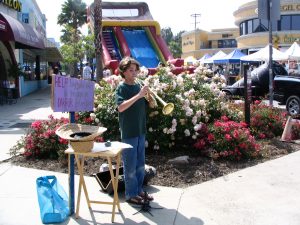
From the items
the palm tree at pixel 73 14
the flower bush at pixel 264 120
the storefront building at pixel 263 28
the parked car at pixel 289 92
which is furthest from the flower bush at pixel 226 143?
the palm tree at pixel 73 14

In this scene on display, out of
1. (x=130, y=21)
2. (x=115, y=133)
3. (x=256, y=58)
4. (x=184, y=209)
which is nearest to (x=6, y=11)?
(x=130, y=21)

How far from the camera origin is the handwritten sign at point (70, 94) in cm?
430

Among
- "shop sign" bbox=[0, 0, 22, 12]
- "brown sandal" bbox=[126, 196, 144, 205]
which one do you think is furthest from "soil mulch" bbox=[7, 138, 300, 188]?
"shop sign" bbox=[0, 0, 22, 12]

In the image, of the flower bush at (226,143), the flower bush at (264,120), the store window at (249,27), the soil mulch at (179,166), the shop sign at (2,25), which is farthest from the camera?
the store window at (249,27)

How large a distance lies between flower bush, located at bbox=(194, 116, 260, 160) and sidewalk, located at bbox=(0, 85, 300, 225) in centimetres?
43

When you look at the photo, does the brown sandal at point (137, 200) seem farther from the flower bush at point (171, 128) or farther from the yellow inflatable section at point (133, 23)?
the yellow inflatable section at point (133, 23)

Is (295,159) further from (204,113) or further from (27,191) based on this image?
(27,191)

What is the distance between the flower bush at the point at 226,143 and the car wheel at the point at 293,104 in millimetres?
6847

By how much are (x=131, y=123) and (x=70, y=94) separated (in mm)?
734

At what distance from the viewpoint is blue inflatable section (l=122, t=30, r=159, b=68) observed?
61.6 feet

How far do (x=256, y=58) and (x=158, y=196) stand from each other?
18844mm

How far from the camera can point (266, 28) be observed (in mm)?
43719

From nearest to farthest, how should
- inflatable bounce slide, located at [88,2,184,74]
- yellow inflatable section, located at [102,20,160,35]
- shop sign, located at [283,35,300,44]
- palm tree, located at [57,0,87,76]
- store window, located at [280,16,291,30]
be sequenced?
1. inflatable bounce slide, located at [88,2,184,74]
2. yellow inflatable section, located at [102,20,160,35]
3. shop sign, located at [283,35,300,44]
4. store window, located at [280,16,291,30]
5. palm tree, located at [57,0,87,76]

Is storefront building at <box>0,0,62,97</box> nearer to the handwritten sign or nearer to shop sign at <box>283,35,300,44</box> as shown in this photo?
the handwritten sign
